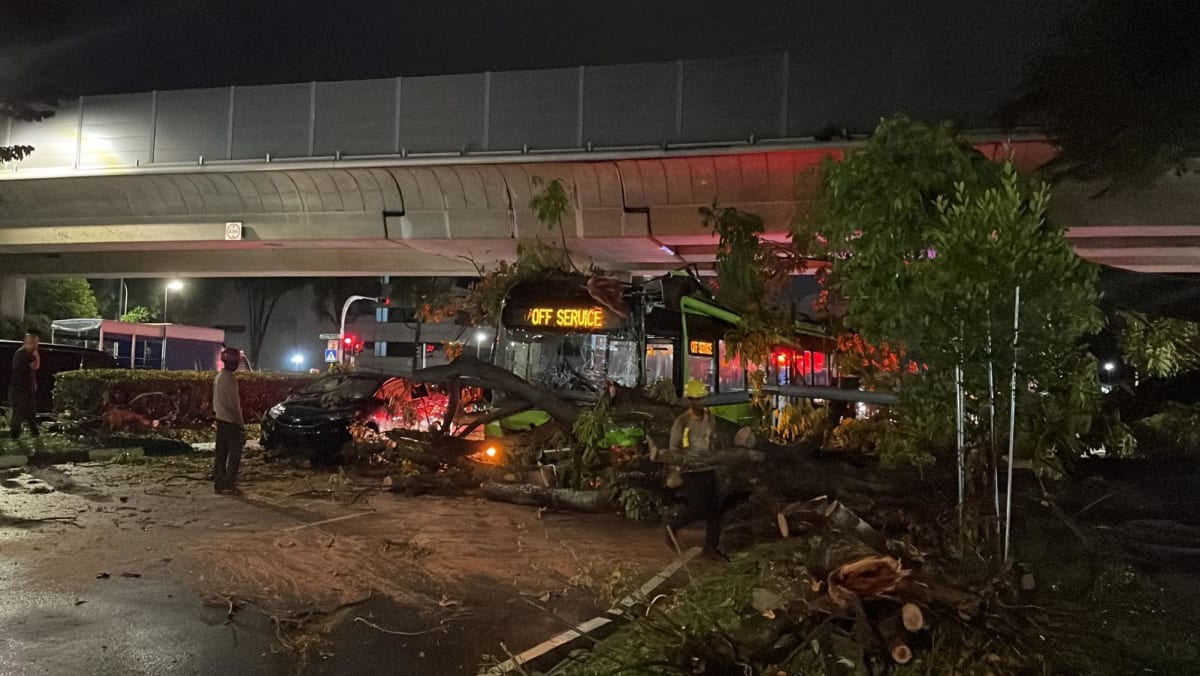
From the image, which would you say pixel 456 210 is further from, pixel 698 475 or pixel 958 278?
pixel 958 278

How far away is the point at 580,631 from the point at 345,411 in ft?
33.5

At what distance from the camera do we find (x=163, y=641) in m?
5.66

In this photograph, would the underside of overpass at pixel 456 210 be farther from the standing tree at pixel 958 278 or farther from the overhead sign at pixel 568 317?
the standing tree at pixel 958 278

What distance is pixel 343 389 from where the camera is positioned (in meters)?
15.5

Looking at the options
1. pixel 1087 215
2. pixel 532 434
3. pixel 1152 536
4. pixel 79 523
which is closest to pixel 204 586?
pixel 79 523

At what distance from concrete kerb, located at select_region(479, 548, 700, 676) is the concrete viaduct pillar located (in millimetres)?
26656

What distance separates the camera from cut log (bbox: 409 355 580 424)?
1200 cm

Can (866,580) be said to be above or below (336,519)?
above

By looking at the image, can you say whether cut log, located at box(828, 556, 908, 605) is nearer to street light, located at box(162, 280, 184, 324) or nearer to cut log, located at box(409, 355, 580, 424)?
cut log, located at box(409, 355, 580, 424)

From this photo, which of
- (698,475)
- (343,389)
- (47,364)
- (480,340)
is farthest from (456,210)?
(698,475)

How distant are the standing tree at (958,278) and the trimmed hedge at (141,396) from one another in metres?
16.6

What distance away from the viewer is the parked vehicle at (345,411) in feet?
47.7

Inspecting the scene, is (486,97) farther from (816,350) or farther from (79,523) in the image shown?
(79,523)

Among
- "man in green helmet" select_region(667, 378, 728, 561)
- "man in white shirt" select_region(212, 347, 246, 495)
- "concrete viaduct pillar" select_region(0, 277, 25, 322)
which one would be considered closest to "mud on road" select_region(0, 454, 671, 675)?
"man in white shirt" select_region(212, 347, 246, 495)
